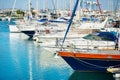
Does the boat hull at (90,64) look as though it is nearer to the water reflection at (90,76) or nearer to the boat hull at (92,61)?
the boat hull at (92,61)

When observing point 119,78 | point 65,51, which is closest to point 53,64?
point 65,51

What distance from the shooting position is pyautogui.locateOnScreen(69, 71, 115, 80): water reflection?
21.1m

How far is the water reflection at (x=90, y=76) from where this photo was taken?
21141mm

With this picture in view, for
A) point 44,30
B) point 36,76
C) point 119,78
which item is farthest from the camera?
point 44,30

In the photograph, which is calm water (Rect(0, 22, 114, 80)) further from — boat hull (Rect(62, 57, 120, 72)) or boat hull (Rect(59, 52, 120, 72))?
boat hull (Rect(59, 52, 120, 72))

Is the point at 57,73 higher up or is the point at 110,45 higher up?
the point at 110,45

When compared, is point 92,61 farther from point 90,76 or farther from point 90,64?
point 90,76

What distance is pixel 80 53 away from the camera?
2044cm

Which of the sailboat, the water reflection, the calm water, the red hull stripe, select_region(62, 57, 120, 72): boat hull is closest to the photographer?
the red hull stripe

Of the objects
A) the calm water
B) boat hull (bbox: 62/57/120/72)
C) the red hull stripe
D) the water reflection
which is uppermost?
the red hull stripe

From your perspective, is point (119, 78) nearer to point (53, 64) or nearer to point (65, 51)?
point (65, 51)

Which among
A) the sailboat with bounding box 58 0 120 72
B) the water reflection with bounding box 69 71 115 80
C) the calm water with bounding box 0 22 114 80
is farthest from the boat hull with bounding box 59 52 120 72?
the calm water with bounding box 0 22 114 80

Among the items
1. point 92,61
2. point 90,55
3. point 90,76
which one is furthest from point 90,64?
point 90,76

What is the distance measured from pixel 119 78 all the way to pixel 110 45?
15.3 feet
